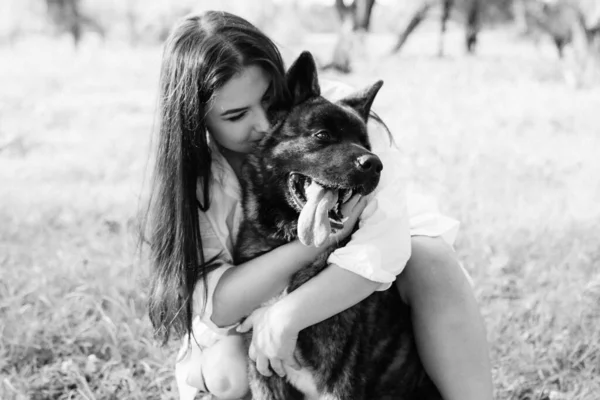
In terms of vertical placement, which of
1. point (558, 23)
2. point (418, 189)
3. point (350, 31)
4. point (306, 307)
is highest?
point (306, 307)

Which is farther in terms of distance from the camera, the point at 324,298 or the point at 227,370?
the point at 227,370

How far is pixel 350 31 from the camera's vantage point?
39.7ft

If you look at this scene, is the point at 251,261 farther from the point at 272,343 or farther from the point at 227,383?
the point at 227,383

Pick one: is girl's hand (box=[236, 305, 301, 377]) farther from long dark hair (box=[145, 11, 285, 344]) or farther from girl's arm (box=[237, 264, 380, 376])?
long dark hair (box=[145, 11, 285, 344])

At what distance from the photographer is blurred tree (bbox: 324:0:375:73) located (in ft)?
36.3

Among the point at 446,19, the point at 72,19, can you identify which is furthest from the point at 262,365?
the point at 72,19

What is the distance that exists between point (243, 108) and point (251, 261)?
0.50 metres

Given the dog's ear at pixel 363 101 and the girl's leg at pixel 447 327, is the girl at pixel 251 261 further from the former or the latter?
the dog's ear at pixel 363 101

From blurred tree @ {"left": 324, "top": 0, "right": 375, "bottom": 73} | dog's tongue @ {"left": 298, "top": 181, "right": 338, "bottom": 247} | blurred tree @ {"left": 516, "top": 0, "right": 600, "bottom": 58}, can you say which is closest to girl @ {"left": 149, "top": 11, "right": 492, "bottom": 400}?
dog's tongue @ {"left": 298, "top": 181, "right": 338, "bottom": 247}

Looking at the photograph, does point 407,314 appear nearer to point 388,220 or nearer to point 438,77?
point 388,220

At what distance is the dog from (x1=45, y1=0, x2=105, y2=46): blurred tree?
15848 millimetres

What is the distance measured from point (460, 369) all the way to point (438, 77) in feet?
27.8

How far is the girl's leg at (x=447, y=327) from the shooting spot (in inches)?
→ 78.7

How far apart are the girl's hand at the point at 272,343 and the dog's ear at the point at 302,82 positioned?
2.28ft
